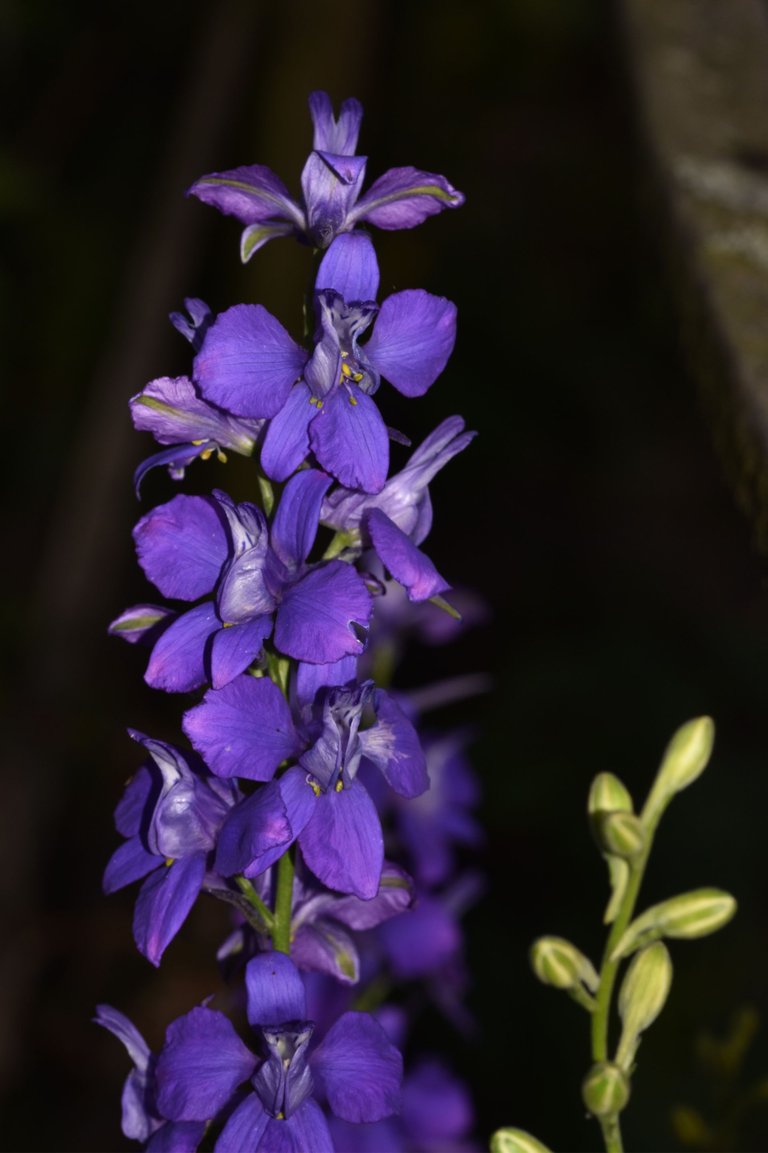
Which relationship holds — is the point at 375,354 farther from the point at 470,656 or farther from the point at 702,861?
the point at 470,656

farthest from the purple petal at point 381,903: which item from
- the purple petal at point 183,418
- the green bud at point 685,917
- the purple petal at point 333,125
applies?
the purple petal at point 333,125

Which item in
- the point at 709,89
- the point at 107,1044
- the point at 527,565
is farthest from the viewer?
the point at 527,565

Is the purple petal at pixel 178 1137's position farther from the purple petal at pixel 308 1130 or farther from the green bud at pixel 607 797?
the green bud at pixel 607 797

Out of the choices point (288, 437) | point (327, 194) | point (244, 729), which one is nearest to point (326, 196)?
point (327, 194)

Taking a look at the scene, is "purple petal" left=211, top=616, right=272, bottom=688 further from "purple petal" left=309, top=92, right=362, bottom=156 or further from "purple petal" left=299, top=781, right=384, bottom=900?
"purple petal" left=309, top=92, right=362, bottom=156

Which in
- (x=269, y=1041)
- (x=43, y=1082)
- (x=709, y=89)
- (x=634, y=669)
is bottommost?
(x=43, y=1082)

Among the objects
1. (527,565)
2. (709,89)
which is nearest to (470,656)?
(527,565)

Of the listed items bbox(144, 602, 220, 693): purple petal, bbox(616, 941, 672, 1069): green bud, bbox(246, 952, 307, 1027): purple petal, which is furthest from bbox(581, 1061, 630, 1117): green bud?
bbox(144, 602, 220, 693): purple petal
